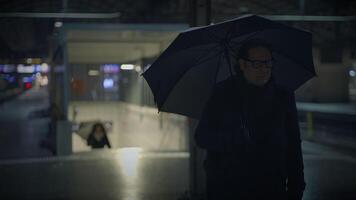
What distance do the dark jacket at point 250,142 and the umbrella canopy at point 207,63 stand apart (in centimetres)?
38

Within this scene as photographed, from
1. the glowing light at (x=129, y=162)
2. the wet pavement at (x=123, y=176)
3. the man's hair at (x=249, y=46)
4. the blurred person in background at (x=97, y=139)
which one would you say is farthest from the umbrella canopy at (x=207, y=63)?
the blurred person in background at (x=97, y=139)

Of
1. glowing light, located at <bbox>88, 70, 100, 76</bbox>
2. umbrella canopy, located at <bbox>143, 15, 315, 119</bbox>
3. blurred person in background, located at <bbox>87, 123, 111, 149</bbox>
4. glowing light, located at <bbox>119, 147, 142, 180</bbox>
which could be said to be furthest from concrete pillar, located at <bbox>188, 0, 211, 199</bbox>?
glowing light, located at <bbox>88, 70, 100, 76</bbox>

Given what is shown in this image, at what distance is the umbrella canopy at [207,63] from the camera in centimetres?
359

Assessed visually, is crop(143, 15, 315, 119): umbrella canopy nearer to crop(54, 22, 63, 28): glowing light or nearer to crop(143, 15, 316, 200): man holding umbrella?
crop(143, 15, 316, 200): man holding umbrella

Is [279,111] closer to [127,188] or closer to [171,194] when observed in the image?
[171,194]

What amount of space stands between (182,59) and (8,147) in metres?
11.3

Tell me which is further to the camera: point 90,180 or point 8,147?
point 8,147

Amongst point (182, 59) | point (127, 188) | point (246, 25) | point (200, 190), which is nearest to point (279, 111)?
point (246, 25)

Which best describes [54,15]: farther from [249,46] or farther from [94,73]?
[94,73]

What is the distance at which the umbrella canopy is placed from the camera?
3592mm

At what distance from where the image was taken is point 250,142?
10.4ft

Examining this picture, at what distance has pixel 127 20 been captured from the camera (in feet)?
41.7

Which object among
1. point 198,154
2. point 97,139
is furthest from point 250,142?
point 97,139

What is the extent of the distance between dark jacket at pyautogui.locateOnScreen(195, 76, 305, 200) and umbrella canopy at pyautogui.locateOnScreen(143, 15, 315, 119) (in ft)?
1.26
